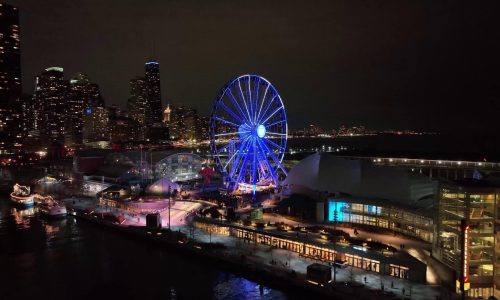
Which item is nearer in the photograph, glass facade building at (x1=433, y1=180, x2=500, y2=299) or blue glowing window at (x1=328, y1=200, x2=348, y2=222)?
glass facade building at (x1=433, y1=180, x2=500, y2=299)

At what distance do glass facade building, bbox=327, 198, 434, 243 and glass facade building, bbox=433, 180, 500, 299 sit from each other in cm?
943

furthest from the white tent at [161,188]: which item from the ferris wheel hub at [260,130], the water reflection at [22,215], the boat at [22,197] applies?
the boat at [22,197]

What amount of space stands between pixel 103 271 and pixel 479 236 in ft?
94.4

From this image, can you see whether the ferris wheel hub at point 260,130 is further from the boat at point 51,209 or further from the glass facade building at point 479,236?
the glass facade building at point 479,236

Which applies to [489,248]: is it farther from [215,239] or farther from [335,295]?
[215,239]

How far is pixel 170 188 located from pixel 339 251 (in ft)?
105

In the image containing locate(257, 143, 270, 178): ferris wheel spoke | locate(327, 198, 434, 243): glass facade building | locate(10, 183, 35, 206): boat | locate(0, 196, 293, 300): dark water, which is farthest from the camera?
locate(10, 183, 35, 206): boat

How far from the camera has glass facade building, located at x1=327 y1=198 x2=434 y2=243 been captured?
37.7 metres

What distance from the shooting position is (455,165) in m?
66.1

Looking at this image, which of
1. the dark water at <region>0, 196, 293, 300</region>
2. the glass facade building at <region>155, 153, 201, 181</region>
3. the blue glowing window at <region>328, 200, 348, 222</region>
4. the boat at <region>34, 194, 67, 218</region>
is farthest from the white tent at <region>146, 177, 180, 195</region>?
the blue glowing window at <region>328, 200, 348, 222</region>

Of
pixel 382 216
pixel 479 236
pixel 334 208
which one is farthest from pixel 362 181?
pixel 479 236

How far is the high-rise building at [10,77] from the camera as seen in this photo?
160m

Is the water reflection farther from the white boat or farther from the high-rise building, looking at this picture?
the high-rise building

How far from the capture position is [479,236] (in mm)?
26609
